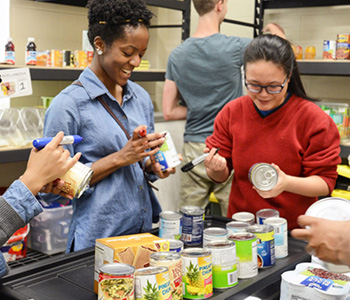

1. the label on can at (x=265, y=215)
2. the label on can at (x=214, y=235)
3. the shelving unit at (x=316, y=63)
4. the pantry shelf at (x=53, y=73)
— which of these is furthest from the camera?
the shelving unit at (x=316, y=63)

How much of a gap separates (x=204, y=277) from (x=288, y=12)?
3.45 meters

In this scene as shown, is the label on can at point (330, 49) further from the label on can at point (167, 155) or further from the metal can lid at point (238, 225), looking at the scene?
the metal can lid at point (238, 225)

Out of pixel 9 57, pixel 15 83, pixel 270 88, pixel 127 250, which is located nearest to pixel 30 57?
pixel 9 57

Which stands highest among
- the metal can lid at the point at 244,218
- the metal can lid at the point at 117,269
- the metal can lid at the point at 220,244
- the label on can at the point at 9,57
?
the label on can at the point at 9,57

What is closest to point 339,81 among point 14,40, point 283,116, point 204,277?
point 283,116

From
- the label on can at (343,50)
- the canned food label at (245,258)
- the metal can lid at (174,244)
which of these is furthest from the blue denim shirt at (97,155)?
the label on can at (343,50)

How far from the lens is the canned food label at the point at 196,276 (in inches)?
50.2

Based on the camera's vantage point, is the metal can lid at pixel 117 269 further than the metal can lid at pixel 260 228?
No

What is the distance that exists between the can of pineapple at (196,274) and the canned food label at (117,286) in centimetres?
21

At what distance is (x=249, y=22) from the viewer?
4496mm

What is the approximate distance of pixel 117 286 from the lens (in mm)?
1112

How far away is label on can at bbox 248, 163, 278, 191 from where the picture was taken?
5.73 ft

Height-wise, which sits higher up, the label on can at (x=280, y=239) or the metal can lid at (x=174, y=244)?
the metal can lid at (x=174, y=244)

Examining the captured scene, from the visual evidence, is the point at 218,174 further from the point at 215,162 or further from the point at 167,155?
the point at 167,155
